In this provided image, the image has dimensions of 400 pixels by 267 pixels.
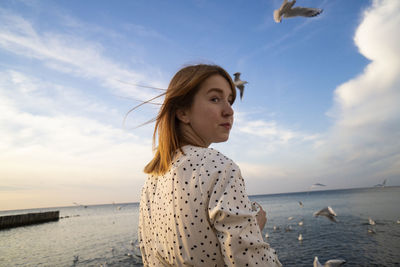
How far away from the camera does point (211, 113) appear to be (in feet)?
5.20

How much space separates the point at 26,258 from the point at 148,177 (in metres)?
24.5

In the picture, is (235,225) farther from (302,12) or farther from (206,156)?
(302,12)

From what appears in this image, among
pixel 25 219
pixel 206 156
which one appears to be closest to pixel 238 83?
pixel 206 156

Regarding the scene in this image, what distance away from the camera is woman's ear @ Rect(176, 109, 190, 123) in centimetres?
166

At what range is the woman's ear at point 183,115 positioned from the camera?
1662 millimetres

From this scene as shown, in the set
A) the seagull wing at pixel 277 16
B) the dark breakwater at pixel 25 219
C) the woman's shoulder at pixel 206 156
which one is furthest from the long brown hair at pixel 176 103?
the dark breakwater at pixel 25 219

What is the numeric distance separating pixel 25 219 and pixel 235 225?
5898 cm

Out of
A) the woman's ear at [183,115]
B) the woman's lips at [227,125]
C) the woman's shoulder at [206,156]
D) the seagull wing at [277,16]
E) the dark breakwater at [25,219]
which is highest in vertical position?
the seagull wing at [277,16]

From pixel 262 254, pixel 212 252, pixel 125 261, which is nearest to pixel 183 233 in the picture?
pixel 212 252

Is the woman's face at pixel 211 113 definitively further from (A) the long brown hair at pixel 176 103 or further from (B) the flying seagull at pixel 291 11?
(B) the flying seagull at pixel 291 11

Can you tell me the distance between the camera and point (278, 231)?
74.1 feet

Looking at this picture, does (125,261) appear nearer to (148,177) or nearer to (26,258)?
(26,258)

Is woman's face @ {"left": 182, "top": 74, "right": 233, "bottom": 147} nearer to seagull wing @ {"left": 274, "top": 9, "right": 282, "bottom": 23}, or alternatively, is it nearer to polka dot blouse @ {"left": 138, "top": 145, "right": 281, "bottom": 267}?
polka dot blouse @ {"left": 138, "top": 145, "right": 281, "bottom": 267}

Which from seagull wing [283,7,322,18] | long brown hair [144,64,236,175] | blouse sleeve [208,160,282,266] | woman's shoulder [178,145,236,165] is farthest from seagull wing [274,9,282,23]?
blouse sleeve [208,160,282,266]
